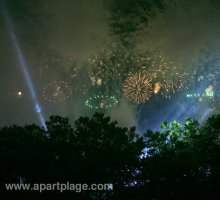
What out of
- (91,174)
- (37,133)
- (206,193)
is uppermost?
(37,133)

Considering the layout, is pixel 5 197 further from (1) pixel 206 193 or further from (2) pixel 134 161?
(1) pixel 206 193

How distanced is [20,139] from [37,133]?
1.05 m

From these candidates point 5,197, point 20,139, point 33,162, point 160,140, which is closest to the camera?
point 5,197

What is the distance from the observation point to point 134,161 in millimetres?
19469

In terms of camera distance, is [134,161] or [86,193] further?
[134,161]

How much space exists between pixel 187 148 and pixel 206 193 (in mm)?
3038

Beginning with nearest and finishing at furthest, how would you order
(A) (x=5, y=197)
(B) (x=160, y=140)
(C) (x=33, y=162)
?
(A) (x=5, y=197), (C) (x=33, y=162), (B) (x=160, y=140)

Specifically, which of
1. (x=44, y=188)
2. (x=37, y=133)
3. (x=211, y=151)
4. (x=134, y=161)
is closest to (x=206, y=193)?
(x=211, y=151)

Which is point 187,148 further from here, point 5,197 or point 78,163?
point 5,197

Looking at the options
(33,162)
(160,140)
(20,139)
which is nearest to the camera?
(33,162)

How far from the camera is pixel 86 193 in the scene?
17797mm

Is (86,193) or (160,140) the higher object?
(160,140)

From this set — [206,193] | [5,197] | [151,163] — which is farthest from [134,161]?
[5,197]

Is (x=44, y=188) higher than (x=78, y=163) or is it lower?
lower
